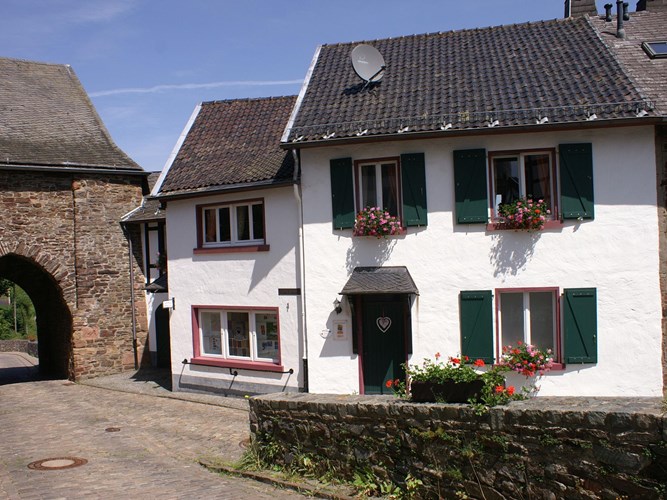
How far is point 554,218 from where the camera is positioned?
12438 millimetres

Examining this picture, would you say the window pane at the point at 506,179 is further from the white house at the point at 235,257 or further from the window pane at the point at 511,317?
the white house at the point at 235,257

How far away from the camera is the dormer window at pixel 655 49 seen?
14.4 meters

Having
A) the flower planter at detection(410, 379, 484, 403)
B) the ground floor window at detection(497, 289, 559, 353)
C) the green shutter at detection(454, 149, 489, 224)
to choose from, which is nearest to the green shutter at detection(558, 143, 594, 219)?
the green shutter at detection(454, 149, 489, 224)

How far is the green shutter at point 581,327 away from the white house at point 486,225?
0.06 ft

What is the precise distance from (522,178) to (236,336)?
7002 millimetres

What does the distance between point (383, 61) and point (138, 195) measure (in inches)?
394

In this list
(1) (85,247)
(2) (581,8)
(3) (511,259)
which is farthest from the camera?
(1) (85,247)

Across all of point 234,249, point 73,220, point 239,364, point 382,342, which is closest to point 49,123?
point 73,220

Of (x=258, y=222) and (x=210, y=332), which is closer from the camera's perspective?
(x=258, y=222)

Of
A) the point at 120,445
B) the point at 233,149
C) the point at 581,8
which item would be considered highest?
the point at 581,8

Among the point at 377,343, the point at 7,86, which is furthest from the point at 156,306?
the point at 377,343

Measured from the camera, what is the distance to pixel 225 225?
51.8 feet

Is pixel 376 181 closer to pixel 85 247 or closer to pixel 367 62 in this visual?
pixel 367 62

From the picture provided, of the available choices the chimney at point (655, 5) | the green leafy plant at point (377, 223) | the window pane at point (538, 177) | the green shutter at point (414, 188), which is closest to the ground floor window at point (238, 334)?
the green leafy plant at point (377, 223)
